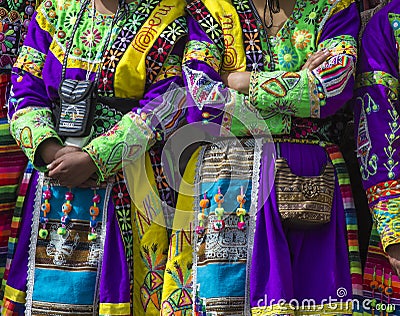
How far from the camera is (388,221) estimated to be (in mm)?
4152

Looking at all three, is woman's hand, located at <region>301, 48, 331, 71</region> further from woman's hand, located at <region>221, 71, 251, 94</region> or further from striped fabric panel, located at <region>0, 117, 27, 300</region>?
striped fabric panel, located at <region>0, 117, 27, 300</region>

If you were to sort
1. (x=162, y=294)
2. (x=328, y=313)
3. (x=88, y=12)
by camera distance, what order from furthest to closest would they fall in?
1. (x=88, y=12)
2. (x=162, y=294)
3. (x=328, y=313)

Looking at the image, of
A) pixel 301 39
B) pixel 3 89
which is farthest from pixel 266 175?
pixel 3 89

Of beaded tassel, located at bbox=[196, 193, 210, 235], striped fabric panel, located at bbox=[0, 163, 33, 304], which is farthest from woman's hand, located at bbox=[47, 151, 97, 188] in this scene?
beaded tassel, located at bbox=[196, 193, 210, 235]

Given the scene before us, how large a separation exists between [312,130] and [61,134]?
46.1 inches

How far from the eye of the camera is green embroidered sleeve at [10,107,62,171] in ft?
14.6

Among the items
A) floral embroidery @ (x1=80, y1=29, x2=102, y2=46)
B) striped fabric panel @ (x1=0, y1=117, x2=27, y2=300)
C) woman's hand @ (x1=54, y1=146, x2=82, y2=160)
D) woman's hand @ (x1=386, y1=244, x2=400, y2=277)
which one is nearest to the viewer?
woman's hand @ (x1=386, y1=244, x2=400, y2=277)

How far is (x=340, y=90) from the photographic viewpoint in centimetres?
422

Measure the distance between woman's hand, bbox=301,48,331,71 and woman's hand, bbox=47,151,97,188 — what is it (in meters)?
1.08

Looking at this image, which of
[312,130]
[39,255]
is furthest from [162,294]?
[312,130]

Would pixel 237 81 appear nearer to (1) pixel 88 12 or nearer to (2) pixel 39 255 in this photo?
(1) pixel 88 12

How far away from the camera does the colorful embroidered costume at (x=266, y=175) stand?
4.16 meters

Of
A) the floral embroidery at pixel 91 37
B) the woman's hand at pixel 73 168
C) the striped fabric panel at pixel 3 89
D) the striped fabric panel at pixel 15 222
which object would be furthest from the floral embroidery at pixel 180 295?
the striped fabric panel at pixel 3 89

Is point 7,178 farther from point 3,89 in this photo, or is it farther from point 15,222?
point 3,89
